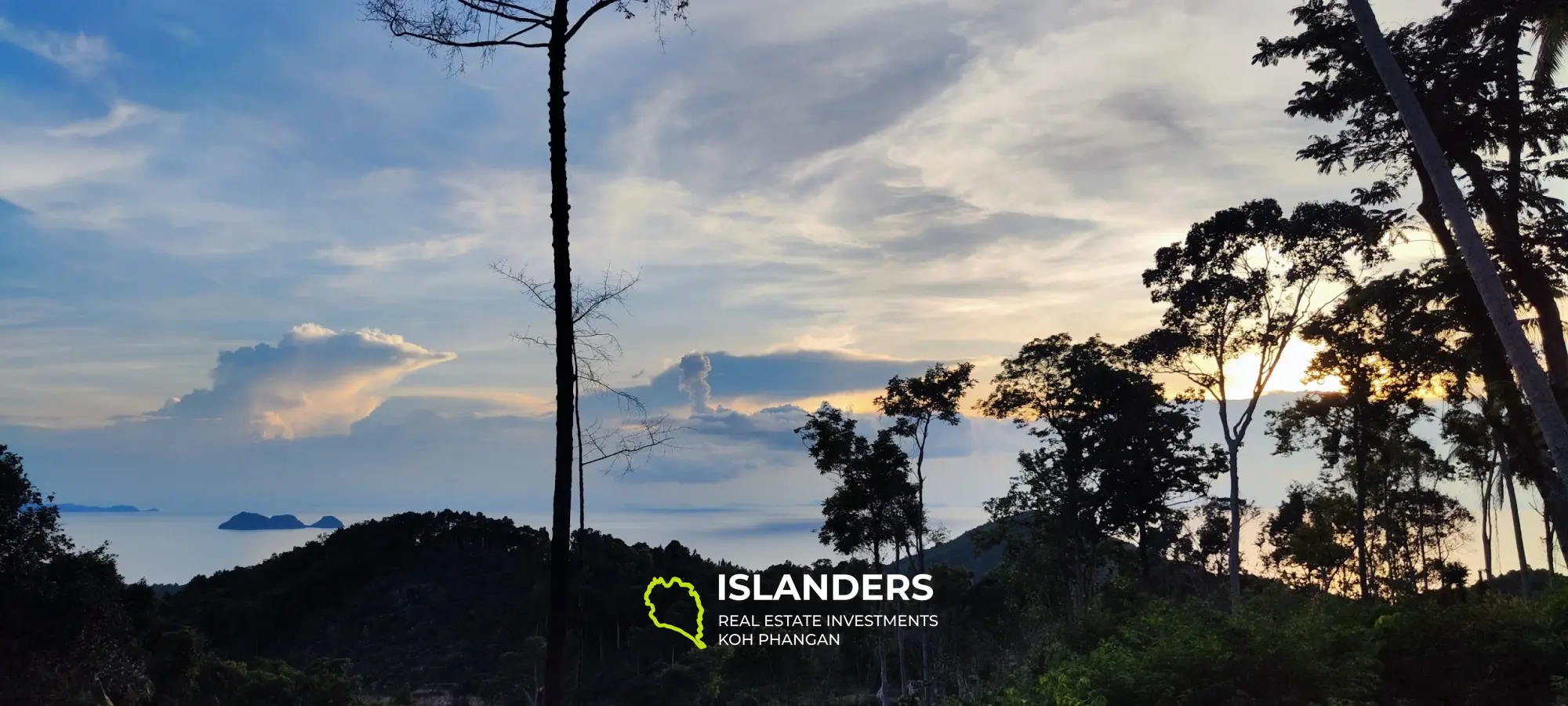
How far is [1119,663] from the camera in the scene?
388 inches

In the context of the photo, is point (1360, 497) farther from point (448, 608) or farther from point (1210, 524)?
point (448, 608)

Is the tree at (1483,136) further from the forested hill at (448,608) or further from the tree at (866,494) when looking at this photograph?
the forested hill at (448,608)

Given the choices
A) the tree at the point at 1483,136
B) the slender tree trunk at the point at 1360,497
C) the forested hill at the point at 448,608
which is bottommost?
the forested hill at the point at 448,608

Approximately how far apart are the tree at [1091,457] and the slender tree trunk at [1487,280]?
19.4 m

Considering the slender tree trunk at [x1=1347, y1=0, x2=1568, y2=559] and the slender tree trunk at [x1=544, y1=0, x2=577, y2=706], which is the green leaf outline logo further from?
the slender tree trunk at [x1=1347, y1=0, x2=1568, y2=559]

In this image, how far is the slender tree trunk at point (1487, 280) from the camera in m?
9.12

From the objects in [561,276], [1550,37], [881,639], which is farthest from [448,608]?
[1550,37]

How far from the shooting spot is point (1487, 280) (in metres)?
9.28

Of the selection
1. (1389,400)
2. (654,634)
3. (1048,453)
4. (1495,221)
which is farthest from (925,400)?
(654,634)

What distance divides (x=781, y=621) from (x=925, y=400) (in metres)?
12.2

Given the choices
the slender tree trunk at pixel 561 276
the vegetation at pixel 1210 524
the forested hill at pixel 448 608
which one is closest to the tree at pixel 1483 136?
the vegetation at pixel 1210 524

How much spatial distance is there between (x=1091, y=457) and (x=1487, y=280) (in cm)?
2057

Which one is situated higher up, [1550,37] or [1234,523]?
[1550,37]

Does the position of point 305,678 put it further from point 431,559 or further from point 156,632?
point 431,559
